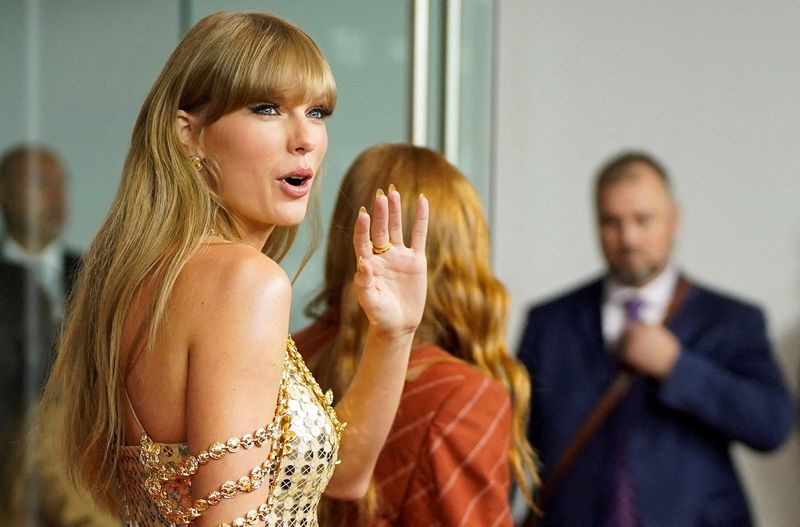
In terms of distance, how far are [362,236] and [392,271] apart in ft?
0.30

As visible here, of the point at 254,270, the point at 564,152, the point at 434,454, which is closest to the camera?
the point at 254,270

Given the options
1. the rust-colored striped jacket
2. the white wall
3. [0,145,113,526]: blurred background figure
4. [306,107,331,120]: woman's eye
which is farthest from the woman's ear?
the white wall

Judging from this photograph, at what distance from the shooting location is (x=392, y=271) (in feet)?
4.20

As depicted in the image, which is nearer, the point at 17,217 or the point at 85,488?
the point at 85,488

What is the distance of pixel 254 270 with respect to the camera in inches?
42.1

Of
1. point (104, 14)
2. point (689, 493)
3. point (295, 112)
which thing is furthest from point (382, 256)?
point (689, 493)

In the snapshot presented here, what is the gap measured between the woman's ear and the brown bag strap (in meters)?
1.77

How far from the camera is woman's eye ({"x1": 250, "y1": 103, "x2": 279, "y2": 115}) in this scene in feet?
3.79

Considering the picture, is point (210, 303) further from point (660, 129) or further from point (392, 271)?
point (660, 129)

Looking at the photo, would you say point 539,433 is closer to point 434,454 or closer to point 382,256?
point 434,454

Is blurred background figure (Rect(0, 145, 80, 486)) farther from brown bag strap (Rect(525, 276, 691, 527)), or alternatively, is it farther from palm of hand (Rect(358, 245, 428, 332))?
palm of hand (Rect(358, 245, 428, 332))

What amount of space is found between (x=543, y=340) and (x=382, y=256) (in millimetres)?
1689

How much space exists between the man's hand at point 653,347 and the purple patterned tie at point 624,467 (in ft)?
0.11

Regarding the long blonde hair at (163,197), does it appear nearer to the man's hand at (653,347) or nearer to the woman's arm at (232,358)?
the woman's arm at (232,358)
